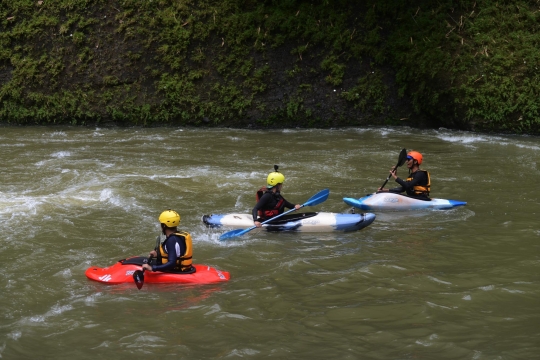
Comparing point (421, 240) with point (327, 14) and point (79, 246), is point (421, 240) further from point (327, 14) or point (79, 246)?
point (327, 14)

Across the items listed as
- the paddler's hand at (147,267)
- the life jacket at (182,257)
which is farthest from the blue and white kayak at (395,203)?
the paddler's hand at (147,267)

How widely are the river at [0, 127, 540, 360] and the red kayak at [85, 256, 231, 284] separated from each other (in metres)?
0.10

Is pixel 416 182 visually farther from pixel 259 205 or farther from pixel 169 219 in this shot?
Answer: pixel 169 219

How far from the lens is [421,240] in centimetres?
813

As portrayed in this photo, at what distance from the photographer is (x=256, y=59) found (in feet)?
54.9

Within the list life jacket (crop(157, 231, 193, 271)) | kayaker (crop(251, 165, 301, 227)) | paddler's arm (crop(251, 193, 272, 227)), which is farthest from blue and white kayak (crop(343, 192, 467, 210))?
life jacket (crop(157, 231, 193, 271))

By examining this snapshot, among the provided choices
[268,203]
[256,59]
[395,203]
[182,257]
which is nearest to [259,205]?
[268,203]

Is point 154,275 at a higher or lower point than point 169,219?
lower

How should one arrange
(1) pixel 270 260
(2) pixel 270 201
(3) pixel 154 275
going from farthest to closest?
(2) pixel 270 201, (1) pixel 270 260, (3) pixel 154 275

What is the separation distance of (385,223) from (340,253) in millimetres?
1632

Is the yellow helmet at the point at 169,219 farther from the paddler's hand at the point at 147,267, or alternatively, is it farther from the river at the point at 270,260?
the river at the point at 270,260

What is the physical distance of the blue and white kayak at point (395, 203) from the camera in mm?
9586

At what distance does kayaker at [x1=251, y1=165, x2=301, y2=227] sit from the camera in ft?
27.7

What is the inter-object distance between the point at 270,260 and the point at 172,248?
138cm
